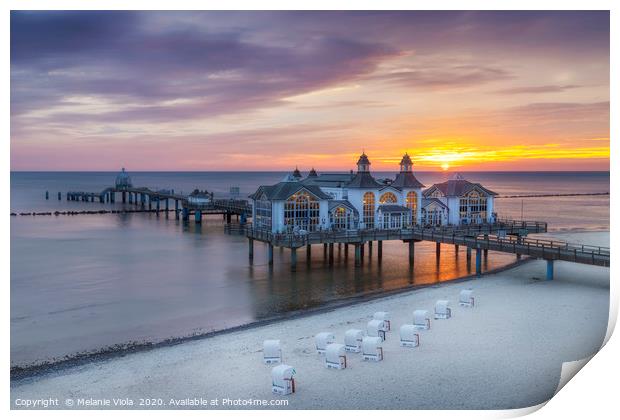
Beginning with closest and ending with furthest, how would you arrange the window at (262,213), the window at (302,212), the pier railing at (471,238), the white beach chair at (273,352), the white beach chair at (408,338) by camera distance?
the white beach chair at (273,352) < the white beach chair at (408,338) < the pier railing at (471,238) < the window at (302,212) < the window at (262,213)

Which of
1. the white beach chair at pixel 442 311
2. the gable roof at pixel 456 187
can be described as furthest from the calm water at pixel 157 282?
the white beach chair at pixel 442 311

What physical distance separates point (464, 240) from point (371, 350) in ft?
59.0

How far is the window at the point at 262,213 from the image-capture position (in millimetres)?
36125

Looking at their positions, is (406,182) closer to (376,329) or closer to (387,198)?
(387,198)

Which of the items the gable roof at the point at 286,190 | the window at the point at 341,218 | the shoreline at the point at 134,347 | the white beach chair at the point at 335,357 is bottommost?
the shoreline at the point at 134,347

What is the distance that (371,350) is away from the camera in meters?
17.0

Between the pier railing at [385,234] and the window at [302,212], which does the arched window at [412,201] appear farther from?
the window at [302,212]

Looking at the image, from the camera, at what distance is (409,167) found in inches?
1602

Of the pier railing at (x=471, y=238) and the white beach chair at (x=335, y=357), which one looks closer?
the white beach chair at (x=335, y=357)

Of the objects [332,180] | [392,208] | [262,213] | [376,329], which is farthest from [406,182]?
[376,329]
